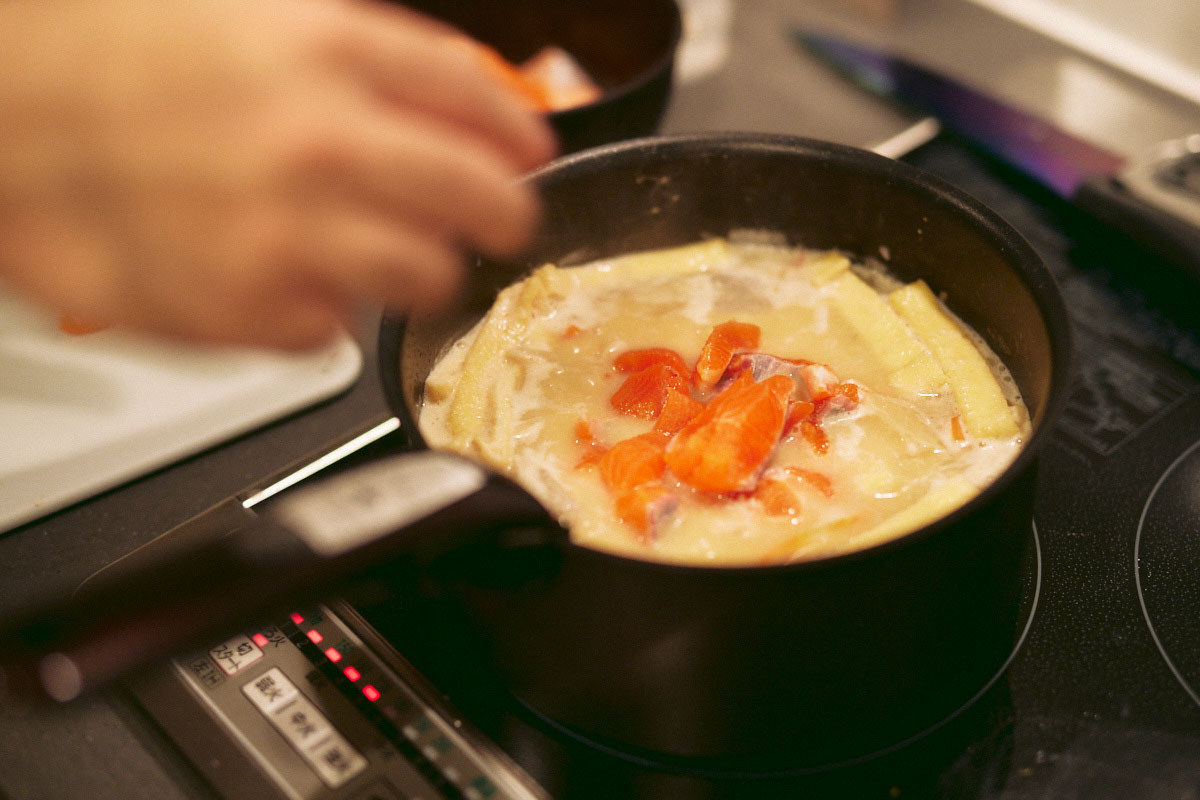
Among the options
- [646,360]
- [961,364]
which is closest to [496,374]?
[646,360]

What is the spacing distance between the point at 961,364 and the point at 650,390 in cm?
34

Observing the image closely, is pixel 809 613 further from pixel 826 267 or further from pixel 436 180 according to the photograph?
pixel 826 267

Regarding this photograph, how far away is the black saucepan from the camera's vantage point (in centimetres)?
53

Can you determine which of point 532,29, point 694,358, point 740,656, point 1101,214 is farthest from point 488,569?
point 532,29

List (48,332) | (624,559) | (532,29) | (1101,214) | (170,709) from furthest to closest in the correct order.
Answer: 1. (532,29)
2. (1101,214)
3. (48,332)
4. (170,709)
5. (624,559)

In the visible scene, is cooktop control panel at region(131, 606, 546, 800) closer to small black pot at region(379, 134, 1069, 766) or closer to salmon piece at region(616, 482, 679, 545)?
small black pot at region(379, 134, 1069, 766)

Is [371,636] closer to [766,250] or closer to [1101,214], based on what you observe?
[766,250]

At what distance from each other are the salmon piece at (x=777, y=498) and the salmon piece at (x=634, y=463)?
0.32 feet

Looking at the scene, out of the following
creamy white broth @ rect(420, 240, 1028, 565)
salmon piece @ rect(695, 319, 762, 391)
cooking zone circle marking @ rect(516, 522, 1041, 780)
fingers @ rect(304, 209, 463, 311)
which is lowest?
cooking zone circle marking @ rect(516, 522, 1041, 780)

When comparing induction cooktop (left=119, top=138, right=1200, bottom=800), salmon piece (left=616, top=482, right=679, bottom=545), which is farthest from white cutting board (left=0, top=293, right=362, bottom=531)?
salmon piece (left=616, top=482, right=679, bottom=545)

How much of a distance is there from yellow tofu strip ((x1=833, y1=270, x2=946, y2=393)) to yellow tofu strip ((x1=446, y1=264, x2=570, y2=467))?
0.35m

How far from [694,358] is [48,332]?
2.70 ft

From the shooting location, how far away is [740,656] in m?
0.68

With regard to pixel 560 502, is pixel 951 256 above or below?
above
